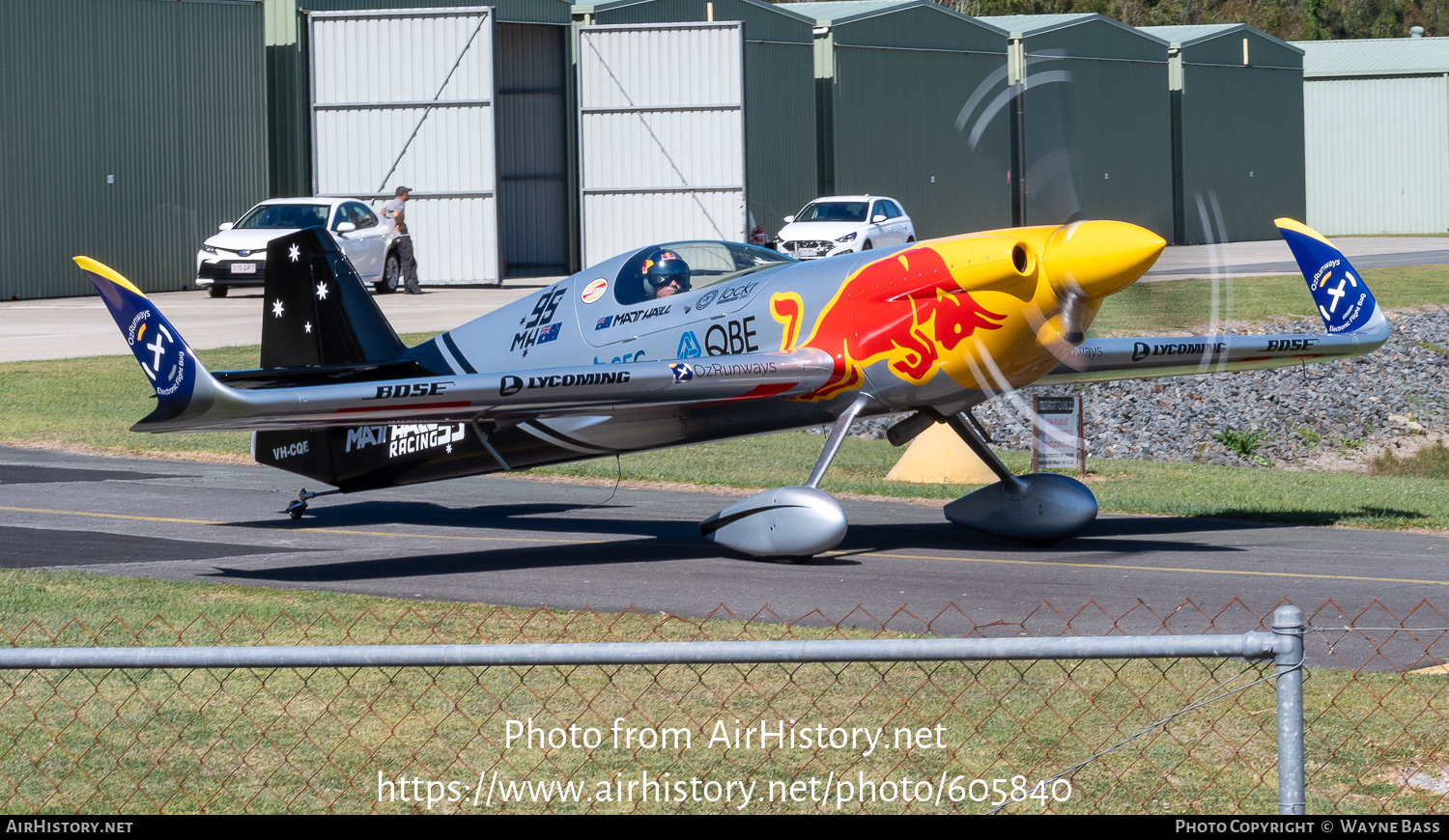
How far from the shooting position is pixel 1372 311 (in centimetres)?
1402

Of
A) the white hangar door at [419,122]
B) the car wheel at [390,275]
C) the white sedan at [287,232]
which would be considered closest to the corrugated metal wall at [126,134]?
the white hangar door at [419,122]

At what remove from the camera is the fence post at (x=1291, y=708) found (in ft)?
15.2

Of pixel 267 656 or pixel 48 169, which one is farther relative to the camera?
pixel 48 169

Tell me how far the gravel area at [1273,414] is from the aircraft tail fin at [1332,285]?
16.9 feet

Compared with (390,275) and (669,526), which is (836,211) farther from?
(669,526)

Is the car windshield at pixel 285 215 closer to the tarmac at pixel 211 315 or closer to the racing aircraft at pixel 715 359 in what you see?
the tarmac at pixel 211 315

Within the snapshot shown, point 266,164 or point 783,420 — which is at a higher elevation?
point 266,164

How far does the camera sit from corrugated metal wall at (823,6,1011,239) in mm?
50062

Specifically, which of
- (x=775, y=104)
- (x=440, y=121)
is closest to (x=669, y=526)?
(x=440, y=121)

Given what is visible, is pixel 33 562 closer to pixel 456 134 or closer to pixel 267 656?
pixel 267 656

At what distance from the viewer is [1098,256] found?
10.7 m

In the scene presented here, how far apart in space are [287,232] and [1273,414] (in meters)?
19.6

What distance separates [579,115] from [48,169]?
12.1 m

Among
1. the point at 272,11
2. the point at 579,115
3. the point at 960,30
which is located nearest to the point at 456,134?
the point at 579,115
